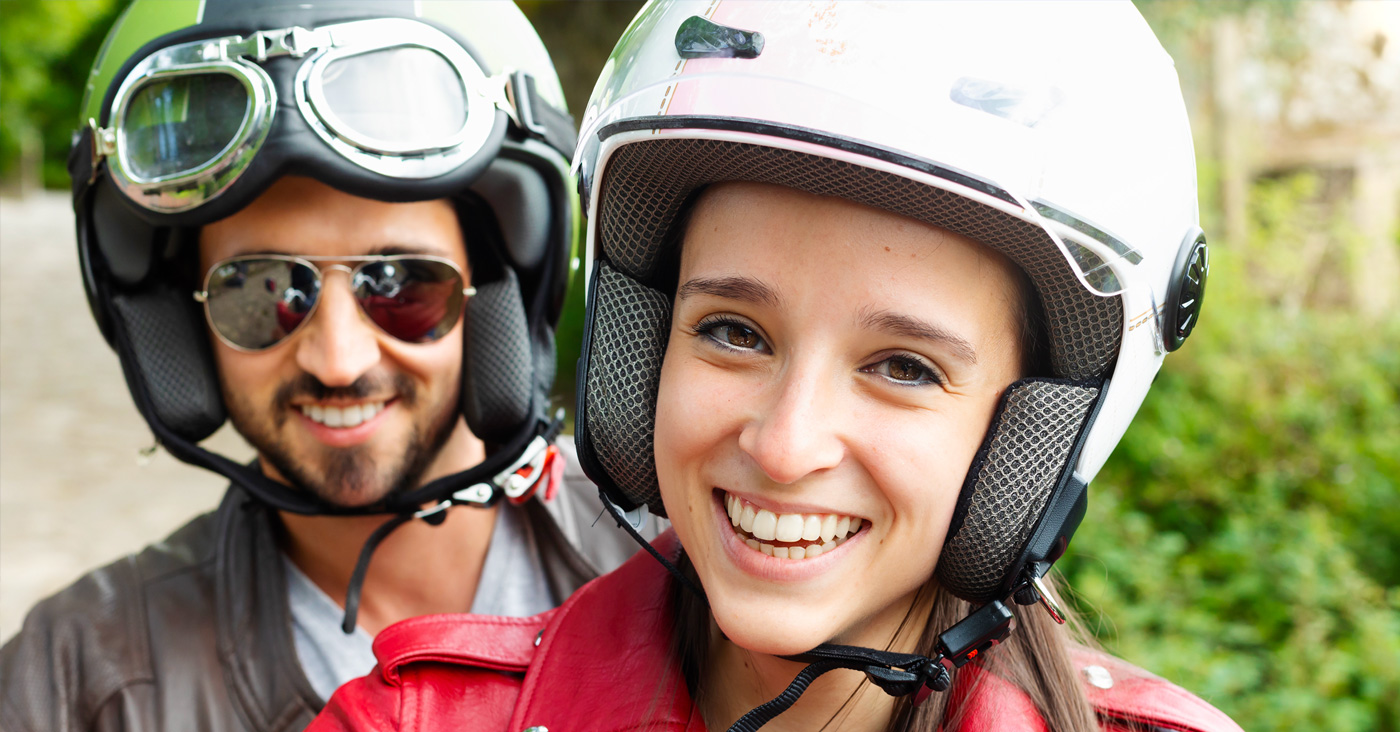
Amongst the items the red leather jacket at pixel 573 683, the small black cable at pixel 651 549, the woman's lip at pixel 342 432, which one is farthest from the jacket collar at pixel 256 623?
the small black cable at pixel 651 549

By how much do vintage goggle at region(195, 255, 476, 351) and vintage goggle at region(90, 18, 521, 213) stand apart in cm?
20

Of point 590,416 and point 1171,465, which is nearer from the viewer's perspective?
point 590,416

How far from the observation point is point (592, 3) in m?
8.30

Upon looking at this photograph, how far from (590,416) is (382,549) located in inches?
47.6

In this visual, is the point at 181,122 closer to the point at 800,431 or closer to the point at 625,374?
the point at 625,374

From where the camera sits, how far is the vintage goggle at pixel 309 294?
235 cm

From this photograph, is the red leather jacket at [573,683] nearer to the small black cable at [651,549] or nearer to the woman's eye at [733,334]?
the small black cable at [651,549]

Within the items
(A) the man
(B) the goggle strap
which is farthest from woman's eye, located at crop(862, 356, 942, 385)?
(B) the goggle strap

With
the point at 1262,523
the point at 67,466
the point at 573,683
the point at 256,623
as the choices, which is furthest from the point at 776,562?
the point at 67,466

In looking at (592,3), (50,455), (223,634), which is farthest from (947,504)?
(50,455)

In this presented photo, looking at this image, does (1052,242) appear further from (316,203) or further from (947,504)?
(316,203)

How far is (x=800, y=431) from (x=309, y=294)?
1.43 meters

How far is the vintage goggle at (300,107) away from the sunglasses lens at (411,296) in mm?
223

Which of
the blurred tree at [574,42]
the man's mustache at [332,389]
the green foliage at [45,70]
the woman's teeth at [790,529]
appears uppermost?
the green foliage at [45,70]
